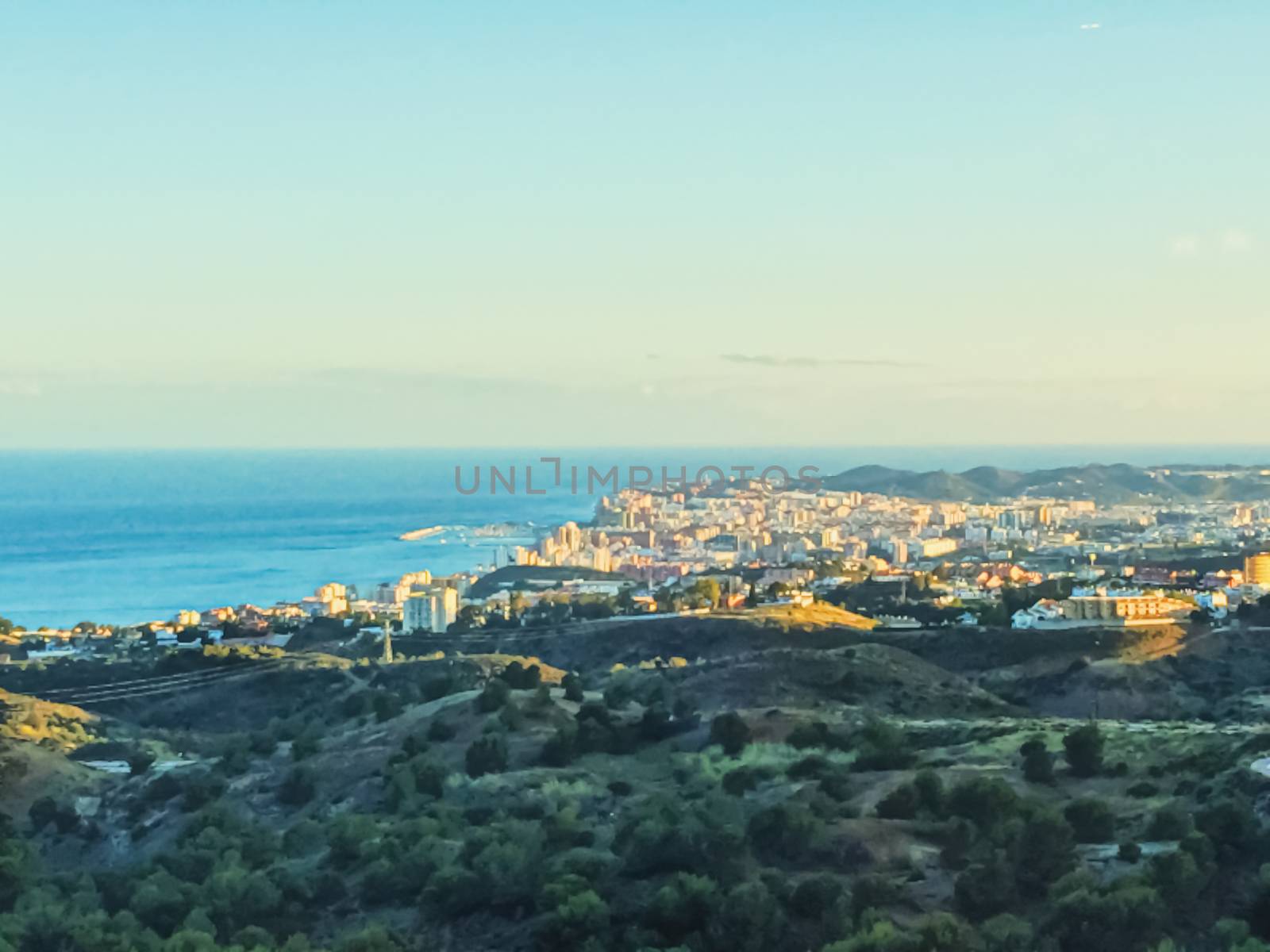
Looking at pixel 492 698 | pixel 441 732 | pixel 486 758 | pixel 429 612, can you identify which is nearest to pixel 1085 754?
pixel 486 758

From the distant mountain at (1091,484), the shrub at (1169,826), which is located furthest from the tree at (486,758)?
the distant mountain at (1091,484)

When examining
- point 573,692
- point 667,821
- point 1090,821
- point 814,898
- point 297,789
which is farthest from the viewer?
point 573,692

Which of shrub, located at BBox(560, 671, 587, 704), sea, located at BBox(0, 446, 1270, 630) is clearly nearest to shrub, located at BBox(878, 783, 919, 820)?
shrub, located at BBox(560, 671, 587, 704)

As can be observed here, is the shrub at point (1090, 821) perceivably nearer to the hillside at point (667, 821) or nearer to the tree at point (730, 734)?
the hillside at point (667, 821)

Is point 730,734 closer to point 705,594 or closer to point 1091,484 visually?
point 705,594

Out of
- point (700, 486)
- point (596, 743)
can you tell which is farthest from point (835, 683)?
point (700, 486)
